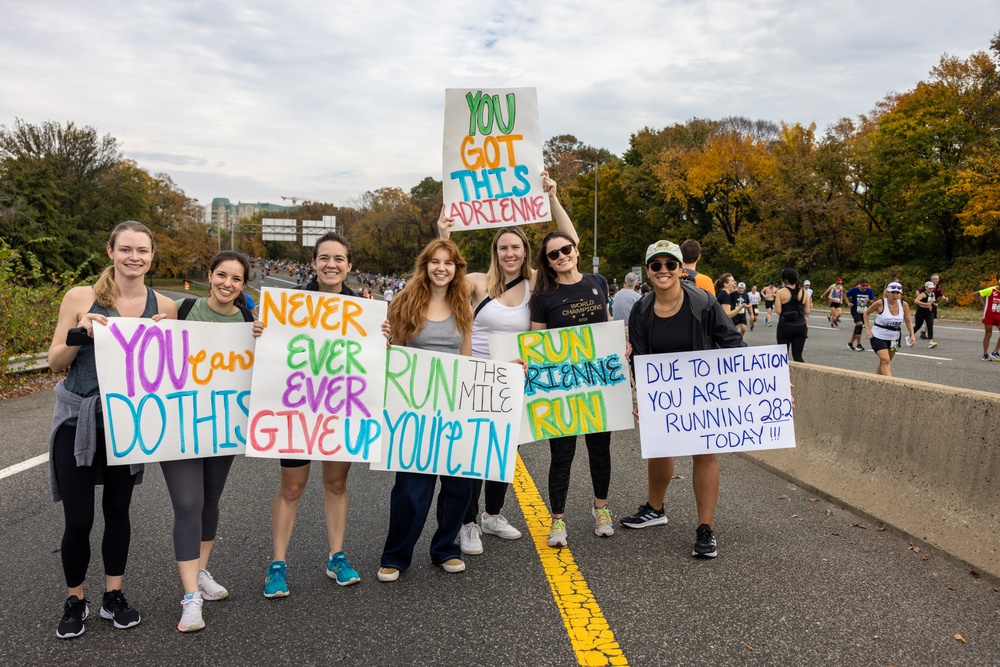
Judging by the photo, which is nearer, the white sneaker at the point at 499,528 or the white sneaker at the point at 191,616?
the white sneaker at the point at 191,616

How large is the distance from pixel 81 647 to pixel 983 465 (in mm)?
4775

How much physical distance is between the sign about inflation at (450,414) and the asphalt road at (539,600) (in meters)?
0.60

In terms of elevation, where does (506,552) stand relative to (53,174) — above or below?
below

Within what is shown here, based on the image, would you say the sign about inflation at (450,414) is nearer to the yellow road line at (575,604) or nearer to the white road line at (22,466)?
the yellow road line at (575,604)

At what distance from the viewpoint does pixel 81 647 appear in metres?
3.30

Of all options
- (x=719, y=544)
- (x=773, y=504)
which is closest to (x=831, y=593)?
(x=719, y=544)

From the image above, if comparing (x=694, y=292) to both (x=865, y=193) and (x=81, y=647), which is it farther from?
(x=865, y=193)

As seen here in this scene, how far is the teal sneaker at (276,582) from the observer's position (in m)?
3.80

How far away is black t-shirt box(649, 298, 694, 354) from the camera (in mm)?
4570

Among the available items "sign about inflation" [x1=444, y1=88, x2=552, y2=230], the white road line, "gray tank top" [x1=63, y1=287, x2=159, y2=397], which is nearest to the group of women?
"gray tank top" [x1=63, y1=287, x2=159, y2=397]

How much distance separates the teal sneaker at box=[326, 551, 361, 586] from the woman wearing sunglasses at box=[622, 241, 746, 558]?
77.2 inches

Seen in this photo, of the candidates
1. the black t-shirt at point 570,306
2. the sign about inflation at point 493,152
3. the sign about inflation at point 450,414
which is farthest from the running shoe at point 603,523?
the sign about inflation at point 493,152

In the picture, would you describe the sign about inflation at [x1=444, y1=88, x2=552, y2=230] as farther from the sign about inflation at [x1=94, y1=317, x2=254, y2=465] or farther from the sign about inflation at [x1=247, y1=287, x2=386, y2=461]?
the sign about inflation at [x1=94, y1=317, x2=254, y2=465]

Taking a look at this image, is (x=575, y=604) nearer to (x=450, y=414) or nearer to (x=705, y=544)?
(x=705, y=544)
